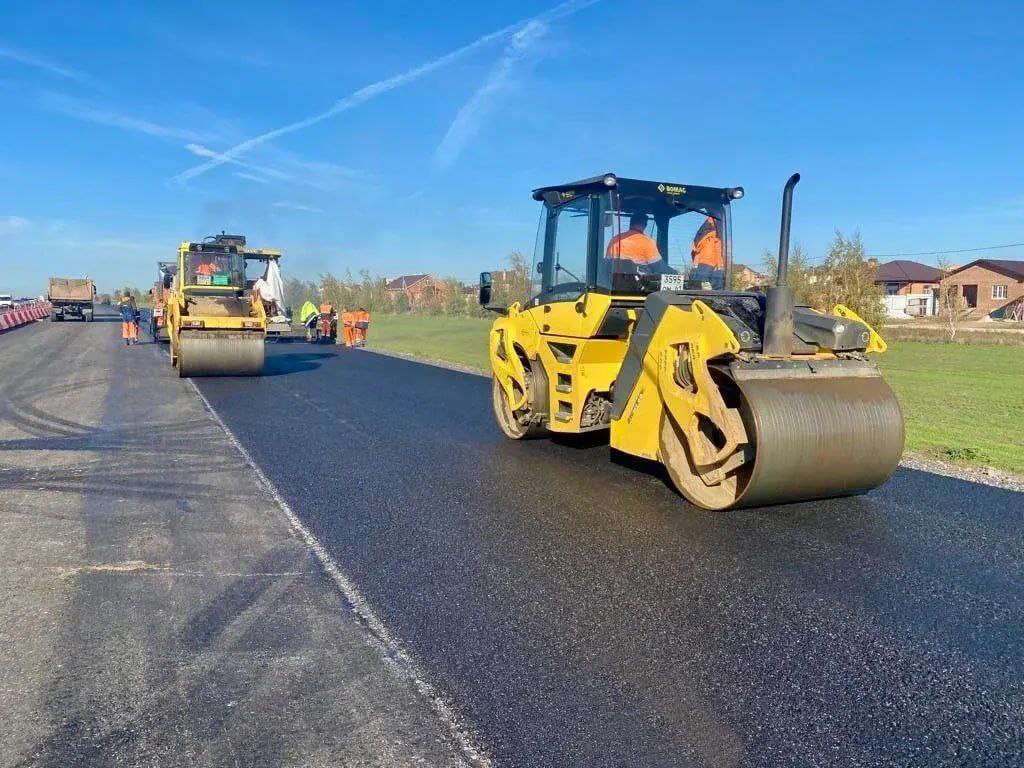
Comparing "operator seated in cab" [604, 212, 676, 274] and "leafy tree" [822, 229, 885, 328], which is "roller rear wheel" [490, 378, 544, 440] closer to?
"operator seated in cab" [604, 212, 676, 274]

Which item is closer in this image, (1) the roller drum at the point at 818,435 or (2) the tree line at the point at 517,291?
(1) the roller drum at the point at 818,435

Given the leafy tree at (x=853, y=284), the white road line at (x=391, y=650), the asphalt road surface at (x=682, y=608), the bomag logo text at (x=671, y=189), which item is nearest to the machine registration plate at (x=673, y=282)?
the bomag logo text at (x=671, y=189)

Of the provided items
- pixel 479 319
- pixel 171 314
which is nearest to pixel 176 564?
pixel 171 314

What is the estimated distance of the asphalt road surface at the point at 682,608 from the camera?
10.1 feet

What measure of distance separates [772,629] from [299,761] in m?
2.25

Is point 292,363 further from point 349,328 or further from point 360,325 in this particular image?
point 360,325

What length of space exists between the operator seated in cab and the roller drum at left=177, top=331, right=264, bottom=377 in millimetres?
9484

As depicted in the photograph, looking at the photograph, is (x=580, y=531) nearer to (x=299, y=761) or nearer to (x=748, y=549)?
(x=748, y=549)

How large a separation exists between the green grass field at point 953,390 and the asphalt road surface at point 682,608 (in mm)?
1930

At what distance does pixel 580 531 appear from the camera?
5.56m

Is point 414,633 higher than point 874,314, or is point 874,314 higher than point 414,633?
point 874,314

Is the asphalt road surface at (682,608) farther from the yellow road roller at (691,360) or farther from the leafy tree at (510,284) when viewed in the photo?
the leafy tree at (510,284)

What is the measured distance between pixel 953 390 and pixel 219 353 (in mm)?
12753

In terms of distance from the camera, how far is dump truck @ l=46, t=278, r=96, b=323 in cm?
4116
